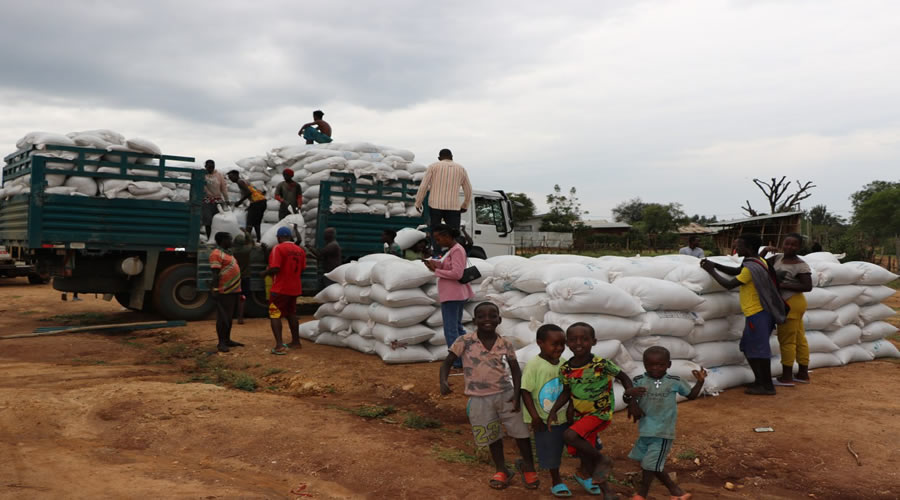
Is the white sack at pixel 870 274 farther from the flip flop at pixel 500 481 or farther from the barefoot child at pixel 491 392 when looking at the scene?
the flip flop at pixel 500 481

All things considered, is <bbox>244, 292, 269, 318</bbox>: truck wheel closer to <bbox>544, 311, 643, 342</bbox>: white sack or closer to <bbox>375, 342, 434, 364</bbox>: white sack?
<bbox>375, 342, 434, 364</bbox>: white sack

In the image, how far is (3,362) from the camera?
655 cm

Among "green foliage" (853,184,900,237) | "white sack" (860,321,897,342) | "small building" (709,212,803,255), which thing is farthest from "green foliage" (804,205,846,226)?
"white sack" (860,321,897,342)

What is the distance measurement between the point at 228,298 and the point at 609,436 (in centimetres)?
451

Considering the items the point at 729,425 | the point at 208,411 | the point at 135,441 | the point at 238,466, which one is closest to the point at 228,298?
the point at 208,411

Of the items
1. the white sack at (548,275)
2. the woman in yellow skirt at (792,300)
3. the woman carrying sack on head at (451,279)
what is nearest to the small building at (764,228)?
the woman in yellow skirt at (792,300)

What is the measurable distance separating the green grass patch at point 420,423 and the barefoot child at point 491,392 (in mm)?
1157

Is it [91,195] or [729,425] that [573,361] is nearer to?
[729,425]

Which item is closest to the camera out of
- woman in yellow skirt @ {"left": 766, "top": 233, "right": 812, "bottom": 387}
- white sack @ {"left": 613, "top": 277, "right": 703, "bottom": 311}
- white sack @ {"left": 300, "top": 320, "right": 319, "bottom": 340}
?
white sack @ {"left": 613, "top": 277, "right": 703, "bottom": 311}

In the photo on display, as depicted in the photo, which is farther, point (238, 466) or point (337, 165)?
point (337, 165)

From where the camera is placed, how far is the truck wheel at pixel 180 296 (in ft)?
29.5

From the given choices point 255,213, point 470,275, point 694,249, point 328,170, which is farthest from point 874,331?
point 255,213

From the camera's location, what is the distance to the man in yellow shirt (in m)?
5.35

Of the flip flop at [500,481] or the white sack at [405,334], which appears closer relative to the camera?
the flip flop at [500,481]
